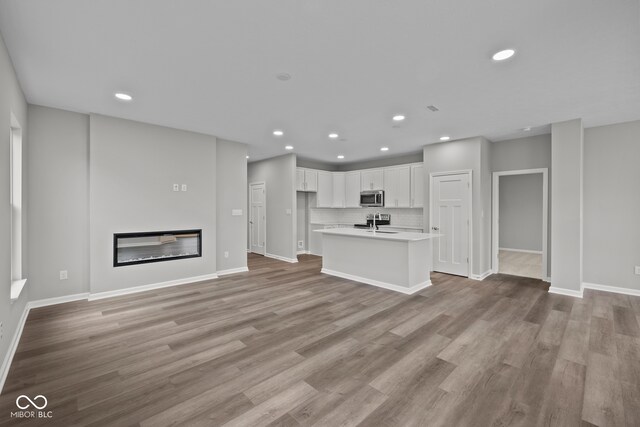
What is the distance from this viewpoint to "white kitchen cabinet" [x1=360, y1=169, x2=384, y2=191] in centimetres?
757

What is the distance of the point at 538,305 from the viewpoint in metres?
3.98

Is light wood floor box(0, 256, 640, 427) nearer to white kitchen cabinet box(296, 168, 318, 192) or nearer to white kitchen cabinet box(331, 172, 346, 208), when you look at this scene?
white kitchen cabinet box(296, 168, 318, 192)

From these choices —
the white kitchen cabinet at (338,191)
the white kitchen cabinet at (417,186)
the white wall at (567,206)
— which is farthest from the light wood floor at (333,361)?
the white kitchen cabinet at (338,191)

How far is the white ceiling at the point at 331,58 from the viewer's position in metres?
2.01

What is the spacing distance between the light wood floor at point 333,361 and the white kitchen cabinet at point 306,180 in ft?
13.3

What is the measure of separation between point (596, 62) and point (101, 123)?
6100 millimetres

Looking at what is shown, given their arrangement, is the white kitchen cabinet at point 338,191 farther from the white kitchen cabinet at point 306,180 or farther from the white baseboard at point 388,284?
the white baseboard at point 388,284

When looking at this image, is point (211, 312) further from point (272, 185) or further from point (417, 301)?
point (272, 185)

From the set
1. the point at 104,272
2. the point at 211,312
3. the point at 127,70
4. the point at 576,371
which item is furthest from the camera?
the point at 104,272

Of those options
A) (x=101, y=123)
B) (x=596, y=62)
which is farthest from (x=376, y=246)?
(x=101, y=123)

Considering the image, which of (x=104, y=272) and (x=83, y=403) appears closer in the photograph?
(x=83, y=403)

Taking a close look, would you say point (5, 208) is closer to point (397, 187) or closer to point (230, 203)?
point (230, 203)

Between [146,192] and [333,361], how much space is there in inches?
158

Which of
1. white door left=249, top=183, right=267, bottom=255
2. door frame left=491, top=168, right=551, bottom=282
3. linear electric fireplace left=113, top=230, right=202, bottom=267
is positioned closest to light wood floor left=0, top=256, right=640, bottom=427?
linear electric fireplace left=113, top=230, right=202, bottom=267
